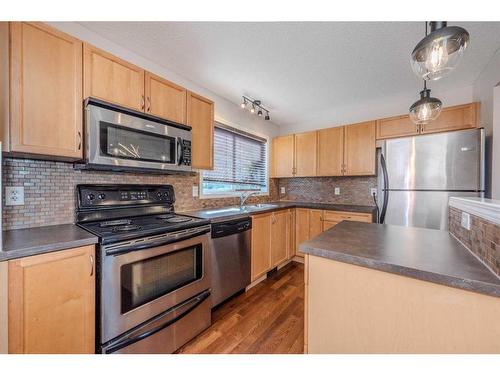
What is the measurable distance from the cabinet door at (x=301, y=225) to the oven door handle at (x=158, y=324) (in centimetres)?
178

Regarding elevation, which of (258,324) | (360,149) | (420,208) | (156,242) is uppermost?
(360,149)

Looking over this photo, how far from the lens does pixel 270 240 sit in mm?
2623

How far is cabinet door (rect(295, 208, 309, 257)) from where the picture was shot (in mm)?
3037

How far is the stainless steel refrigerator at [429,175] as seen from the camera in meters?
1.99

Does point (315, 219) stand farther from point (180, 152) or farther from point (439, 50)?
point (439, 50)

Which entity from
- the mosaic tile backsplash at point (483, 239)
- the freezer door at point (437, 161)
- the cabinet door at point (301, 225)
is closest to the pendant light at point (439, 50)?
the mosaic tile backsplash at point (483, 239)

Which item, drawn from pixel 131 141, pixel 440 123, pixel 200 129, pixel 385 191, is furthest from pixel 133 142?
pixel 440 123

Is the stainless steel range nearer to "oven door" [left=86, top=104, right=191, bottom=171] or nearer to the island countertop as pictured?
"oven door" [left=86, top=104, right=191, bottom=171]

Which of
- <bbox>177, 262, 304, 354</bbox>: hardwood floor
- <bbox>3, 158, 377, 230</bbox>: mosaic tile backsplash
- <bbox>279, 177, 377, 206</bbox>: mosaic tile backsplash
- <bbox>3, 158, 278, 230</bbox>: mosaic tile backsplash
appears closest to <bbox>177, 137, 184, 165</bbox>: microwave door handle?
<bbox>3, 158, 377, 230</bbox>: mosaic tile backsplash

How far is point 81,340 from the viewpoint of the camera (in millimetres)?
1093

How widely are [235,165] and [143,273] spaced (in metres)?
2.06

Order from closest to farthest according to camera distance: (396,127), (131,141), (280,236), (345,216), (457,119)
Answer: (131,141), (457,119), (396,127), (345,216), (280,236)
